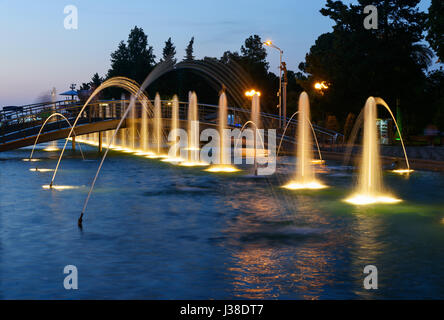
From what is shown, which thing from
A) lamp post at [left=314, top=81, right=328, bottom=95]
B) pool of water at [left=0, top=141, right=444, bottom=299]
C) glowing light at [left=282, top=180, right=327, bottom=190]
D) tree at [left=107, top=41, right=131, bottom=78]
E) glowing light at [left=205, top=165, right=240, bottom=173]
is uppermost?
tree at [left=107, top=41, right=131, bottom=78]

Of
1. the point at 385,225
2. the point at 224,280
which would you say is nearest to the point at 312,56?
the point at 385,225

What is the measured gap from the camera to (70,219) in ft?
46.1

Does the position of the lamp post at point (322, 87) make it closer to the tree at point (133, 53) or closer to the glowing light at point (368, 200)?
the glowing light at point (368, 200)

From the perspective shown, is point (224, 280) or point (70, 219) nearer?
point (224, 280)

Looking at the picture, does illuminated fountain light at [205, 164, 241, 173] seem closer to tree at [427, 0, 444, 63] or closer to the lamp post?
tree at [427, 0, 444, 63]

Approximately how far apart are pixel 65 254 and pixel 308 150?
106 feet

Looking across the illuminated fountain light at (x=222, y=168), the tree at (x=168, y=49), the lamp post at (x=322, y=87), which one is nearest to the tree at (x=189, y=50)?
the tree at (x=168, y=49)

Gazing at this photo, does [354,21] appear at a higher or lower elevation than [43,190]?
higher

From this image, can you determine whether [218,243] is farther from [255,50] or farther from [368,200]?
[255,50]

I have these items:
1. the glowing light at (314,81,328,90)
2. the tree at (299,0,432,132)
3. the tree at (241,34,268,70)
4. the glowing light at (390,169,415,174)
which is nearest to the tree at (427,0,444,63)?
A: the tree at (299,0,432,132)

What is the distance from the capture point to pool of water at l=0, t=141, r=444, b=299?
8.28 meters

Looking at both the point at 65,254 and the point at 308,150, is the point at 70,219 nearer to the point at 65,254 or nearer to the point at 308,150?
the point at 65,254

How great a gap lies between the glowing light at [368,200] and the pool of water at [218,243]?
390mm

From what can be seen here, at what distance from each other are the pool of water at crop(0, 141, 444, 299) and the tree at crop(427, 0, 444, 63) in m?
24.5
